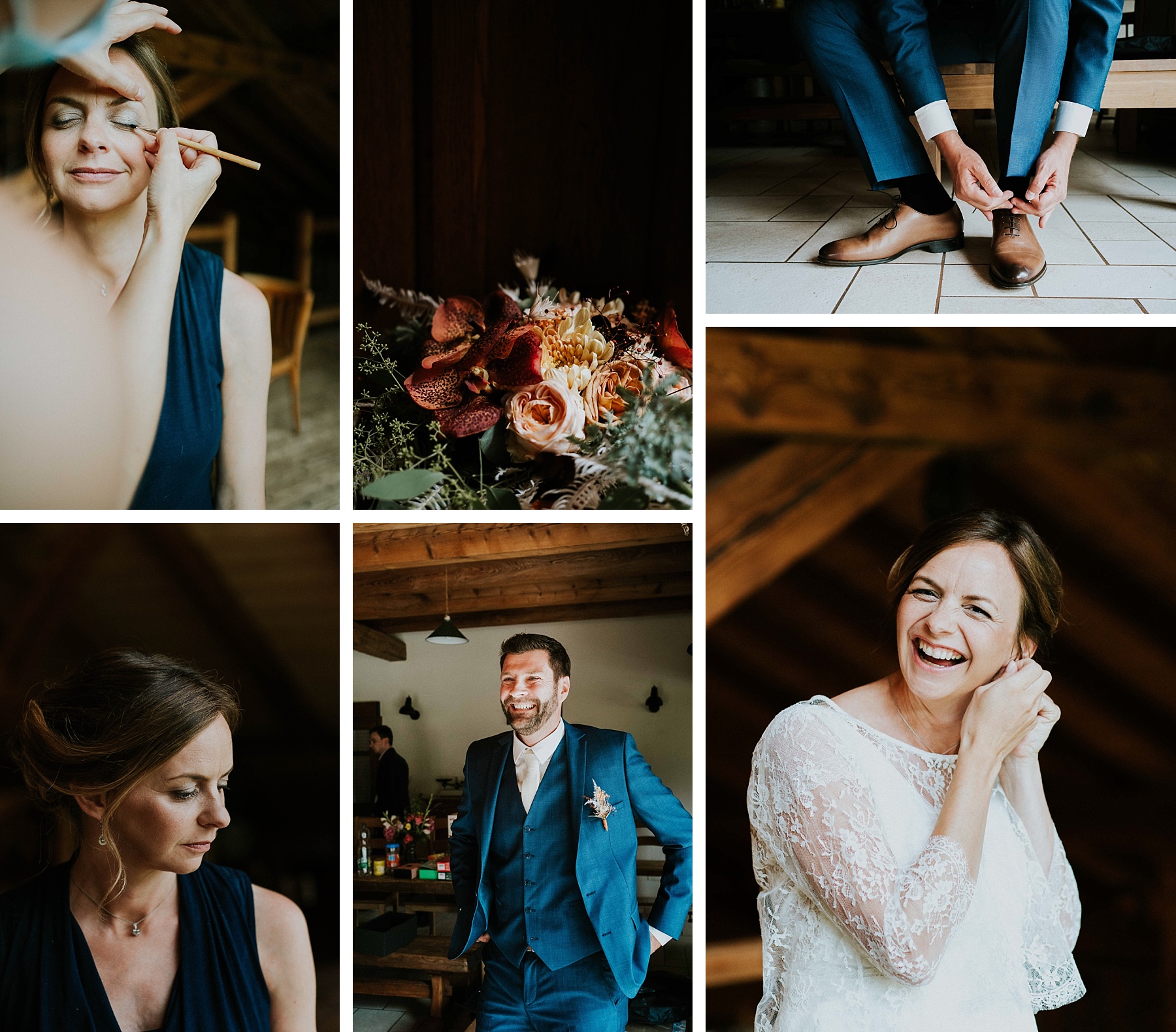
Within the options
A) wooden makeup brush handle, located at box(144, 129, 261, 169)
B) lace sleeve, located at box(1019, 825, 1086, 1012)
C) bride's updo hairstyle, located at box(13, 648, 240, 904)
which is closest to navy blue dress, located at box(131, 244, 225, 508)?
wooden makeup brush handle, located at box(144, 129, 261, 169)

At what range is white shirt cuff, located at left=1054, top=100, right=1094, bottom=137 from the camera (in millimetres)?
1248

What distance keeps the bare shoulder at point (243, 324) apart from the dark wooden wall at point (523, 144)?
206mm

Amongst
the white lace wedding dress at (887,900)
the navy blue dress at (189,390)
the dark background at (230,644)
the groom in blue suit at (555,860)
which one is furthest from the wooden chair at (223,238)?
the white lace wedding dress at (887,900)

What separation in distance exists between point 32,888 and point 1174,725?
1.48 m

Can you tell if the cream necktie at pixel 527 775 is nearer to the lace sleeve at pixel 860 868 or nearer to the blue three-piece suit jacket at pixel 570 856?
the blue three-piece suit jacket at pixel 570 856

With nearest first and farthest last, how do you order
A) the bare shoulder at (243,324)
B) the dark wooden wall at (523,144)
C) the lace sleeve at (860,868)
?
the lace sleeve at (860,868) < the bare shoulder at (243,324) < the dark wooden wall at (523,144)

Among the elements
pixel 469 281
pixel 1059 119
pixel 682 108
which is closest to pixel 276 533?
pixel 469 281

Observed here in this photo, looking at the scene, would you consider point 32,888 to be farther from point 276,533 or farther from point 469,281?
point 469,281

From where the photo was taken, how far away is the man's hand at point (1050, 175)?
126cm

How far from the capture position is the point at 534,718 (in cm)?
131

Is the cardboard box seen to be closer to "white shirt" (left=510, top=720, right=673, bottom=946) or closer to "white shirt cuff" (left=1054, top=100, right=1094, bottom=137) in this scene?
"white shirt" (left=510, top=720, right=673, bottom=946)

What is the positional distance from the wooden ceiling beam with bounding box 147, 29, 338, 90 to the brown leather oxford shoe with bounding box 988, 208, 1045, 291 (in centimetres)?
90

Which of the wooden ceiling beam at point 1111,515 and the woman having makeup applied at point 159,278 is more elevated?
the woman having makeup applied at point 159,278

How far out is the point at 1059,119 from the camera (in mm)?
1256
